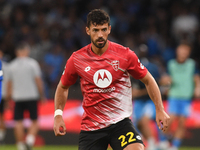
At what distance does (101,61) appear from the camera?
177 inches

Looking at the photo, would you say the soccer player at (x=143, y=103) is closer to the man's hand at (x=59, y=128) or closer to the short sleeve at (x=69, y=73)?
the short sleeve at (x=69, y=73)

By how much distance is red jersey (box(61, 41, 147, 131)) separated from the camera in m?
4.46

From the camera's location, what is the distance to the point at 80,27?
13.4 metres

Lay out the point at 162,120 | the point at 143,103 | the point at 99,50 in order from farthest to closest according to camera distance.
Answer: the point at 143,103
the point at 99,50
the point at 162,120

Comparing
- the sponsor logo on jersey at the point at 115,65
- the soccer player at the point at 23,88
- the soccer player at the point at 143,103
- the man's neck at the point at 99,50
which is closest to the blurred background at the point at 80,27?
the soccer player at the point at 23,88

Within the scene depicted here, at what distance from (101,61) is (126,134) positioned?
0.88 meters

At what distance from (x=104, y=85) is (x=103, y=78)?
3.2 inches

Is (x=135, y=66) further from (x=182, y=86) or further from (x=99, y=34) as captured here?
(x=182, y=86)

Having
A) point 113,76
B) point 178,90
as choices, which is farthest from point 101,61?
point 178,90

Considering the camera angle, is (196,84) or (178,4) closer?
(196,84)

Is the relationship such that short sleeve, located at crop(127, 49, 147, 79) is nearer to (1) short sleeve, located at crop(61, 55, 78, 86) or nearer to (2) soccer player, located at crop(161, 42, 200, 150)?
(1) short sleeve, located at crop(61, 55, 78, 86)

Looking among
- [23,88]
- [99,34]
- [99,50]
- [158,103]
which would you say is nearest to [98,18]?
[99,34]

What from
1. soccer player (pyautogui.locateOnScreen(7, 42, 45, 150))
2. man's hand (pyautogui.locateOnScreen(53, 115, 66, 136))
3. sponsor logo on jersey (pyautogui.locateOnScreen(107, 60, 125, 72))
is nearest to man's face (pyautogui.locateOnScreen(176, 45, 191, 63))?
soccer player (pyautogui.locateOnScreen(7, 42, 45, 150))

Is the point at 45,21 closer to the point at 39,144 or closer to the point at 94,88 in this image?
the point at 39,144
